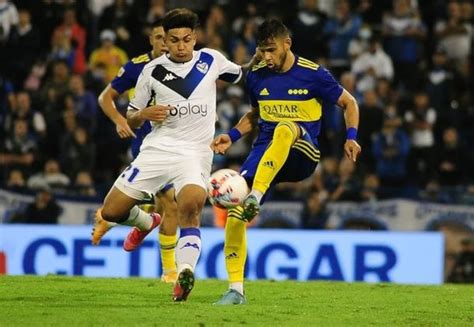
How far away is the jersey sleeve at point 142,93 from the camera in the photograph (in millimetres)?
10625

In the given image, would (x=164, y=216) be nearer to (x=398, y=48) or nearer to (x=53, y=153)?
(x=53, y=153)

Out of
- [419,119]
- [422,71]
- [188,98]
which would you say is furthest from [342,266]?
[188,98]

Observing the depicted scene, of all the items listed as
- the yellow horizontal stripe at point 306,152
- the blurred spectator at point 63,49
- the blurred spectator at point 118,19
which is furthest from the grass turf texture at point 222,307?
the blurred spectator at point 118,19

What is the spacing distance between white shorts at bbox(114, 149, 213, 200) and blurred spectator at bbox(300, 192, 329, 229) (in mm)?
7666

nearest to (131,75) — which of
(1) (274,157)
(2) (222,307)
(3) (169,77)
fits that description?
(3) (169,77)

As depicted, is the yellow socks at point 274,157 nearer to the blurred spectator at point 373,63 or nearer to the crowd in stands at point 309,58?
the crowd in stands at point 309,58

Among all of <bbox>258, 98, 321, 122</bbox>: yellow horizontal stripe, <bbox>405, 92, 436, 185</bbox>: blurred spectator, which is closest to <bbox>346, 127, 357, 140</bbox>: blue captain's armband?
<bbox>258, 98, 321, 122</bbox>: yellow horizontal stripe

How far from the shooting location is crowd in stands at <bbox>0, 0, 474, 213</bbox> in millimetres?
19031

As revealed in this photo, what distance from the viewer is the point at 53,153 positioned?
19.4 m

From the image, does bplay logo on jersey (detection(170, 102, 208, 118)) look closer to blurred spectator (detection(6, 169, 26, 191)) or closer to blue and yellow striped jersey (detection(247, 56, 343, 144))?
blue and yellow striped jersey (detection(247, 56, 343, 144))

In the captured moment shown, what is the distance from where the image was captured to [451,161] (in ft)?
64.1

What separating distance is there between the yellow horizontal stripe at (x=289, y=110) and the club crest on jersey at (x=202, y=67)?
560 mm

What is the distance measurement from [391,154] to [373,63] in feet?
6.84

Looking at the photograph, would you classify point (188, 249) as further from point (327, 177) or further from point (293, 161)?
point (327, 177)
